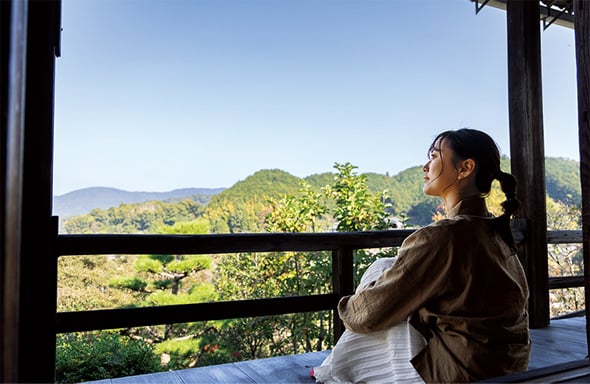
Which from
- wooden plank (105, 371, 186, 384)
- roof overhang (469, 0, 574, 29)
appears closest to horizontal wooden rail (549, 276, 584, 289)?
roof overhang (469, 0, 574, 29)

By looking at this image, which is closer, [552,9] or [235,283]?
[552,9]

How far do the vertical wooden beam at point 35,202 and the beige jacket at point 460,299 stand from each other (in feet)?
2.97

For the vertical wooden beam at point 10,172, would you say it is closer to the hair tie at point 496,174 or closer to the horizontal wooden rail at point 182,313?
the hair tie at point 496,174

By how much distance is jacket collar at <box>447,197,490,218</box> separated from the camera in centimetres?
135

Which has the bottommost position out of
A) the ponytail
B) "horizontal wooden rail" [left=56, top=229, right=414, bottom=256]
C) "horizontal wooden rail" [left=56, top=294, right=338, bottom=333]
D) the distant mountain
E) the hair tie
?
"horizontal wooden rail" [left=56, top=294, right=338, bottom=333]

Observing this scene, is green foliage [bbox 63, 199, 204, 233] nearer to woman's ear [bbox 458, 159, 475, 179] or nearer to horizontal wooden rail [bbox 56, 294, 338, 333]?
horizontal wooden rail [bbox 56, 294, 338, 333]

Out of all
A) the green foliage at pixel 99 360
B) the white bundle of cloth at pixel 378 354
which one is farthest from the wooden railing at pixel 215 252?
the green foliage at pixel 99 360

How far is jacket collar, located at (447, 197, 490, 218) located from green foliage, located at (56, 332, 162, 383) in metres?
3.10

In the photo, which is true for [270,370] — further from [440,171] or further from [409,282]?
[440,171]

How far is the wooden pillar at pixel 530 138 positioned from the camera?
297 centimetres

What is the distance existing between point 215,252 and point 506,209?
140 centimetres

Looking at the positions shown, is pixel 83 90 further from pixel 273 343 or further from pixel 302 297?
pixel 302 297

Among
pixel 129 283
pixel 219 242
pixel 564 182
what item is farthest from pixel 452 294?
pixel 564 182

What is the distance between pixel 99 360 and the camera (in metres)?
3.46
